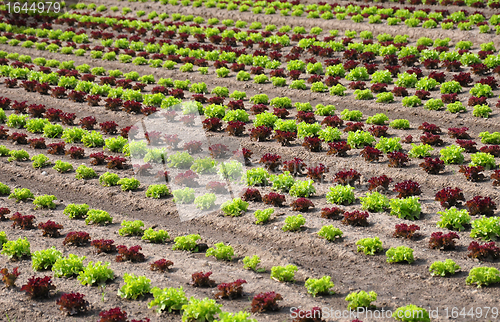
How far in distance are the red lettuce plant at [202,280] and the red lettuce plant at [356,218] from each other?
3.70 metres

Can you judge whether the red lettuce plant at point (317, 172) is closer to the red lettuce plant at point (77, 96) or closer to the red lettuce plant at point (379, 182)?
the red lettuce plant at point (379, 182)

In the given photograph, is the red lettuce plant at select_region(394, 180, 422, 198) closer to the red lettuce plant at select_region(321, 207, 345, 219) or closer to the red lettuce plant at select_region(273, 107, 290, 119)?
the red lettuce plant at select_region(321, 207, 345, 219)

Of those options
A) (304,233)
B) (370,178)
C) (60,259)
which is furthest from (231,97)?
(60,259)

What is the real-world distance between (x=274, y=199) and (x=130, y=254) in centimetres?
394

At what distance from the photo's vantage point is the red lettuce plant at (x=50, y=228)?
38.9 ft

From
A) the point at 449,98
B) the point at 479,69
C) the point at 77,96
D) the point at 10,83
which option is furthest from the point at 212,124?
the point at 479,69

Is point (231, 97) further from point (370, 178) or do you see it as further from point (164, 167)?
point (370, 178)

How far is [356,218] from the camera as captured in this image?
1186cm

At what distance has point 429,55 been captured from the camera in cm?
2228

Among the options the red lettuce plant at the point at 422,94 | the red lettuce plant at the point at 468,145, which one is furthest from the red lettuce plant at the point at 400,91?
the red lettuce plant at the point at 468,145

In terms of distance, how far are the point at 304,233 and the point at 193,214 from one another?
2.98 meters

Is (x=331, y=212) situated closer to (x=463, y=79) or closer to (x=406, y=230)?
(x=406, y=230)

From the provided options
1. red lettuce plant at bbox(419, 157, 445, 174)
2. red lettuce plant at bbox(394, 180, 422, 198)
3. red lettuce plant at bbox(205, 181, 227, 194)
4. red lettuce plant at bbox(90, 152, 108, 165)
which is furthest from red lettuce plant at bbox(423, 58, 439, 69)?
red lettuce plant at bbox(90, 152, 108, 165)

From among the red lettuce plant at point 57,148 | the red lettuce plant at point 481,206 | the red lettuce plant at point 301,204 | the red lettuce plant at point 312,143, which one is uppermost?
the red lettuce plant at point 312,143
